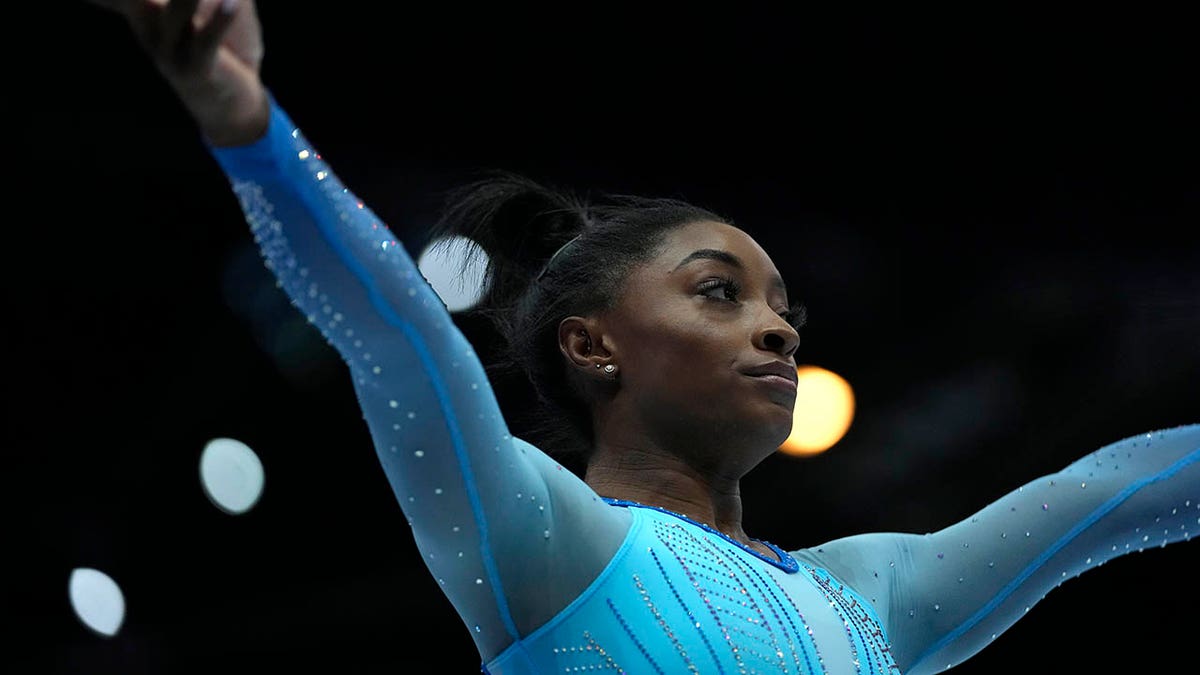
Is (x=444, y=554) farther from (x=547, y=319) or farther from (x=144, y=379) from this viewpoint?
(x=144, y=379)

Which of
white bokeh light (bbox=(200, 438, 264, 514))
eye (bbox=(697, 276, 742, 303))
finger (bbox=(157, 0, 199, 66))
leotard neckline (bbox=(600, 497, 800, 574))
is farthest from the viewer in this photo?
white bokeh light (bbox=(200, 438, 264, 514))

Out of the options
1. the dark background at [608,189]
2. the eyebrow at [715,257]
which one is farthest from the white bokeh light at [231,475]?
the eyebrow at [715,257]

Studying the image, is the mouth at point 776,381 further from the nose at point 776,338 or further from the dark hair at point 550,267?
the dark hair at point 550,267

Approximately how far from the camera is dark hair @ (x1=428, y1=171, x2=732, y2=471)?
1.68m

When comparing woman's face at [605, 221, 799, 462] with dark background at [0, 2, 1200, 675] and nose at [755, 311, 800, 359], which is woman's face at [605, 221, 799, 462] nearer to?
nose at [755, 311, 800, 359]

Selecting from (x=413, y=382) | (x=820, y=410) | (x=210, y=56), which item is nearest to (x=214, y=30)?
(x=210, y=56)

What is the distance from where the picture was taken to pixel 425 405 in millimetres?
1084

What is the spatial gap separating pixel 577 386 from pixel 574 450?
0.16 metres

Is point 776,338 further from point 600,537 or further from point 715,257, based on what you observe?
point 600,537

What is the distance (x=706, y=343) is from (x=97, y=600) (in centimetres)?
233

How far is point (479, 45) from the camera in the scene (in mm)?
2562

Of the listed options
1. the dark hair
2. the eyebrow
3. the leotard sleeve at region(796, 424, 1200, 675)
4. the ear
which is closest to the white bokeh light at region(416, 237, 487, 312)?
the dark hair

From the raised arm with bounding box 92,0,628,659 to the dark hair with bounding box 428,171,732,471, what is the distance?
1.53 ft

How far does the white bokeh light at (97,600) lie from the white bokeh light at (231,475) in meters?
0.32
